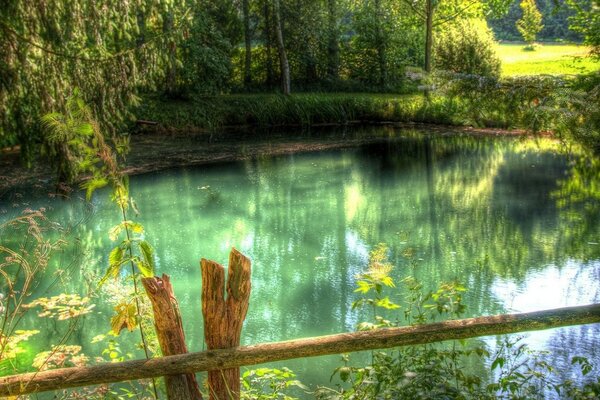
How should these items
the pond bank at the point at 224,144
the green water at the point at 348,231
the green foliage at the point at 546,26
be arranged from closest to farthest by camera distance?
the green water at the point at 348,231 → the pond bank at the point at 224,144 → the green foliage at the point at 546,26

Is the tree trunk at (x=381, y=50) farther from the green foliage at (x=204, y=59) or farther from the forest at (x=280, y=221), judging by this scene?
the green foliage at (x=204, y=59)

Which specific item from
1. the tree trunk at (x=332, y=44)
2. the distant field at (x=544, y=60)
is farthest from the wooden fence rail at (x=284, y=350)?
the tree trunk at (x=332, y=44)

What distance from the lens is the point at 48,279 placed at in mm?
8320

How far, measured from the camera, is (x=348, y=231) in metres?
10.2

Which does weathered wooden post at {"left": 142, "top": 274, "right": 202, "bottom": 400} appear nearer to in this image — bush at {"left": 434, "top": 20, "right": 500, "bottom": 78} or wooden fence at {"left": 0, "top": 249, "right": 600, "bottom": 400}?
wooden fence at {"left": 0, "top": 249, "right": 600, "bottom": 400}

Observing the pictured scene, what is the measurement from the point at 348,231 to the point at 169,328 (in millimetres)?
6932

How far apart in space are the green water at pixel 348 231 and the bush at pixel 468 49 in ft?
19.7

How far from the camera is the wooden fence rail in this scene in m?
3.21

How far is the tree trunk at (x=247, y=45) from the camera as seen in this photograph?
21953 mm

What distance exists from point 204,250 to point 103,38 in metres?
3.08

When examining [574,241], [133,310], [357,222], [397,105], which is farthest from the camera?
[397,105]

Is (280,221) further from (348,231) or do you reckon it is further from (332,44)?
(332,44)

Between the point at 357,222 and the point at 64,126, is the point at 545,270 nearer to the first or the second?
the point at 357,222

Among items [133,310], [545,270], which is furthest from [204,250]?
[133,310]
